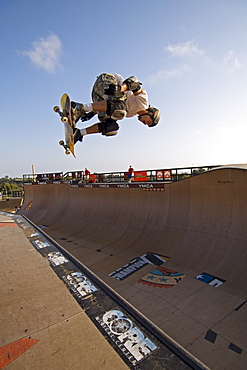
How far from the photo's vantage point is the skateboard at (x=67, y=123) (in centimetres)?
625

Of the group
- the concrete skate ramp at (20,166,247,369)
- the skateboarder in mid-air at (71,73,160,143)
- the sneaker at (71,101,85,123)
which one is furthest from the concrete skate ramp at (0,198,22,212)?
the sneaker at (71,101,85,123)

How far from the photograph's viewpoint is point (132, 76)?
6418 mm

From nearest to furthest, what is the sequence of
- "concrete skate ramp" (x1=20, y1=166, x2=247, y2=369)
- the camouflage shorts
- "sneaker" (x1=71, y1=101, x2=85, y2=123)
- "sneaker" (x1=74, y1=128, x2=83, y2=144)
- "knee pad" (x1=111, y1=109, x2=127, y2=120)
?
"concrete skate ramp" (x1=20, y1=166, x2=247, y2=369)
the camouflage shorts
"sneaker" (x1=71, y1=101, x2=85, y2=123)
"knee pad" (x1=111, y1=109, x2=127, y2=120)
"sneaker" (x1=74, y1=128, x2=83, y2=144)

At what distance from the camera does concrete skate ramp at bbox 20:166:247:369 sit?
518cm

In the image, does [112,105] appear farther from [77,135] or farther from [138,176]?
[138,176]

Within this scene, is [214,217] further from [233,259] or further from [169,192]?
[169,192]

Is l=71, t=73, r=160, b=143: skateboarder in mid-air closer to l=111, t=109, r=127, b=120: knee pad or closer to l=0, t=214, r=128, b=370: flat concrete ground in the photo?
l=111, t=109, r=127, b=120: knee pad

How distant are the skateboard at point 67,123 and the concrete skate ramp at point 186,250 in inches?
206

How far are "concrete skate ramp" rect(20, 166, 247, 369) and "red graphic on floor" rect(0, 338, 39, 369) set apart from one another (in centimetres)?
413

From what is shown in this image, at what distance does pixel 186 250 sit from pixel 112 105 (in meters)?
6.56

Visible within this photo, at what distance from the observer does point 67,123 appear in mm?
6488

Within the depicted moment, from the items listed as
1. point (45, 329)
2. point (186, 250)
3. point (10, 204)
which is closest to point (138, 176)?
point (186, 250)

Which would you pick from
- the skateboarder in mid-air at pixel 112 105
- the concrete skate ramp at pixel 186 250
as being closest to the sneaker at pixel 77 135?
the skateboarder in mid-air at pixel 112 105

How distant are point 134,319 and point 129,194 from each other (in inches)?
471
